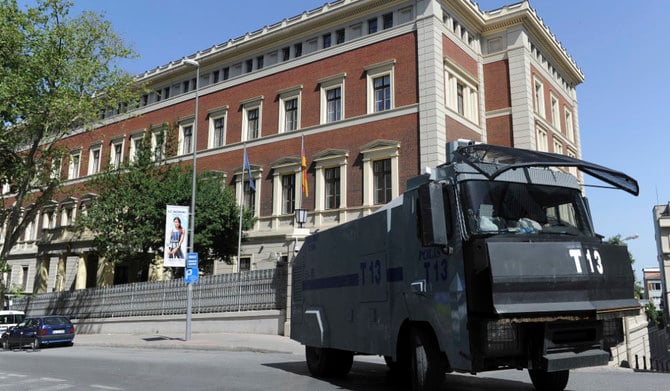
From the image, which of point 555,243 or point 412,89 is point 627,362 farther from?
point 412,89

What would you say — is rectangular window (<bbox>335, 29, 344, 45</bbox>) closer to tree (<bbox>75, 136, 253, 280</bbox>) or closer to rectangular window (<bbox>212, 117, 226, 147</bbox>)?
rectangular window (<bbox>212, 117, 226, 147</bbox>)

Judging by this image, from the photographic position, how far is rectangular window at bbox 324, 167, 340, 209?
99.1 feet

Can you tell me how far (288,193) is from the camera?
107ft

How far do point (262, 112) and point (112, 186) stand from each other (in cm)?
996

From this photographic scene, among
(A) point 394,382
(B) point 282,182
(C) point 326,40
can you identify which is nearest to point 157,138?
(B) point 282,182

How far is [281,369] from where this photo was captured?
38.3ft

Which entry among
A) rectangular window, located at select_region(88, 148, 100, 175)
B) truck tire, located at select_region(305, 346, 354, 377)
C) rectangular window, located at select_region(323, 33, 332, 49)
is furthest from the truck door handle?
rectangular window, located at select_region(88, 148, 100, 175)

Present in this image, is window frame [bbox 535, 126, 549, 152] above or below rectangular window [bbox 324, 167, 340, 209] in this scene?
above

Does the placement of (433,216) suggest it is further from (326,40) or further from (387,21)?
(326,40)

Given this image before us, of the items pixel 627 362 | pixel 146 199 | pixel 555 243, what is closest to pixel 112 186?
pixel 146 199

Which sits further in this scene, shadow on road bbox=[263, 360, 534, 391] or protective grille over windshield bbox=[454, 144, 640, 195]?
shadow on road bbox=[263, 360, 534, 391]

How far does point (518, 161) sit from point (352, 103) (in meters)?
24.0

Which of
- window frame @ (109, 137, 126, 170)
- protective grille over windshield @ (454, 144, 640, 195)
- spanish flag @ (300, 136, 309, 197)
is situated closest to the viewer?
protective grille over windshield @ (454, 144, 640, 195)

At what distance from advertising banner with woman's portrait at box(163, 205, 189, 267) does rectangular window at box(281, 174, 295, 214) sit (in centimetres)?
1102
